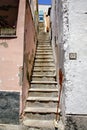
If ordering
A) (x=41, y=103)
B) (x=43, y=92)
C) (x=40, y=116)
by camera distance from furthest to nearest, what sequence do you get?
1. (x=43, y=92)
2. (x=41, y=103)
3. (x=40, y=116)

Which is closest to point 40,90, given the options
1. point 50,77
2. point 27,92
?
point 27,92

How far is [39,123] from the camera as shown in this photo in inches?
240

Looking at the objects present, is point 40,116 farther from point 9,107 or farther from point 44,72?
point 44,72

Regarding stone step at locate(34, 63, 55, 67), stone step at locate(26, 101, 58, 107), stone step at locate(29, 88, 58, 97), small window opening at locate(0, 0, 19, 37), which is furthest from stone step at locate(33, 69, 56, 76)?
small window opening at locate(0, 0, 19, 37)

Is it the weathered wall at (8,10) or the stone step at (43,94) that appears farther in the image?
the stone step at (43,94)

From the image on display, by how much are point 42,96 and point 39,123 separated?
4.27ft

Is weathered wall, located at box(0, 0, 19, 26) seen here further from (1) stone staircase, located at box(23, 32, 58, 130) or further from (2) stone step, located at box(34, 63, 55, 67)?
(2) stone step, located at box(34, 63, 55, 67)

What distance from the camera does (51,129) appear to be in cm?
584

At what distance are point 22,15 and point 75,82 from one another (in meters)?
2.23

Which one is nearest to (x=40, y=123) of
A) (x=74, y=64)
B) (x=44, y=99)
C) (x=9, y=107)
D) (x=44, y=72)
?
(x=9, y=107)

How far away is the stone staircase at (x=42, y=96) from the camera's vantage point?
6.20 metres

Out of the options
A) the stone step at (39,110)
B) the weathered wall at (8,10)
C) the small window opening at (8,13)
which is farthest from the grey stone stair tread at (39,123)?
the weathered wall at (8,10)

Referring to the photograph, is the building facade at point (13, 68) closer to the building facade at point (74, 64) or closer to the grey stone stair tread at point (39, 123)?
the grey stone stair tread at point (39, 123)

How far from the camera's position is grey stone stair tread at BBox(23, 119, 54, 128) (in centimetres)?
594
